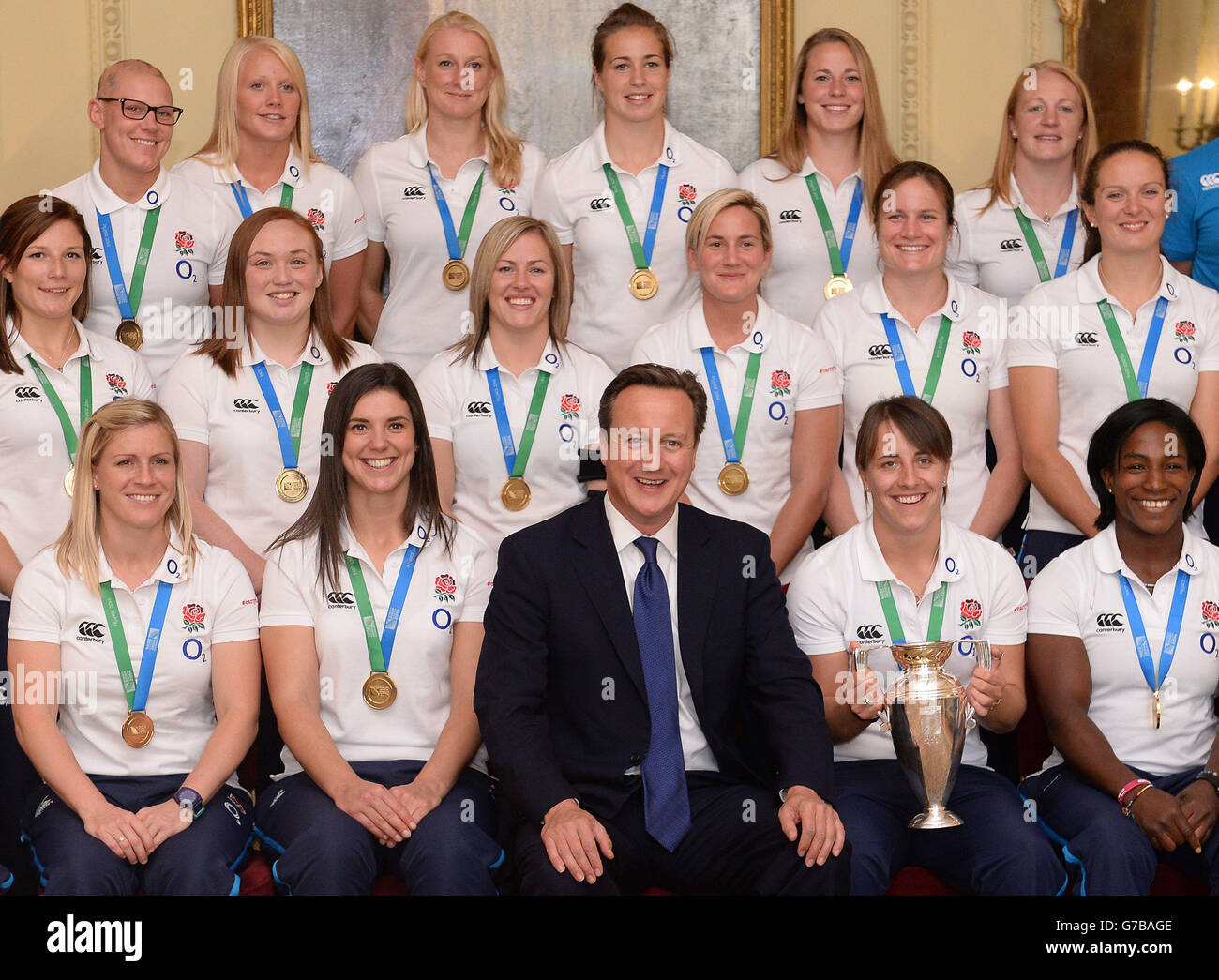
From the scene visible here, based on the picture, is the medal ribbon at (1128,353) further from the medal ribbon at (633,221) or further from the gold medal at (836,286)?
the medal ribbon at (633,221)

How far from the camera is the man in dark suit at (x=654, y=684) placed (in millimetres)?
3695

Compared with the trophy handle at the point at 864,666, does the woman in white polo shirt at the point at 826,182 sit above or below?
above

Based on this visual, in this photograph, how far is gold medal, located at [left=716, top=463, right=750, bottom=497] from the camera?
4.86 meters

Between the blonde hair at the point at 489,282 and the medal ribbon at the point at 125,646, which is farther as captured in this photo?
the blonde hair at the point at 489,282

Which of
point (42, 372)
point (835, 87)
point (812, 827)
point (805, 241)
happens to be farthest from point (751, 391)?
point (42, 372)

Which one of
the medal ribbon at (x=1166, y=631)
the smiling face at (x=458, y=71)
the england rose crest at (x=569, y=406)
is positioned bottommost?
→ the medal ribbon at (x=1166, y=631)

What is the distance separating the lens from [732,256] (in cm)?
490

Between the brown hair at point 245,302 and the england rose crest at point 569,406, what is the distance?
692 millimetres

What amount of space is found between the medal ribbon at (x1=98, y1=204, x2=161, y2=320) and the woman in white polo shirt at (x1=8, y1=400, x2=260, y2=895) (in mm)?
1152

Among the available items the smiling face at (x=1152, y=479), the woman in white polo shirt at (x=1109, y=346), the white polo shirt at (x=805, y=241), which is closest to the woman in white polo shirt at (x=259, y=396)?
the white polo shirt at (x=805, y=241)

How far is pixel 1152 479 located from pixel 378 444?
213 centimetres

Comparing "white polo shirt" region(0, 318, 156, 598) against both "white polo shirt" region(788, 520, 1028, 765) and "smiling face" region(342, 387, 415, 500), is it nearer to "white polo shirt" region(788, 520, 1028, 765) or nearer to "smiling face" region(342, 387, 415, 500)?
"smiling face" region(342, 387, 415, 500)

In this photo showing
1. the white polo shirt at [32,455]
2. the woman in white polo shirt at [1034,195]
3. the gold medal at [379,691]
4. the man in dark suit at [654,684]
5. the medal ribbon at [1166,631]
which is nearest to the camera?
the man in dark suit at [654,684]

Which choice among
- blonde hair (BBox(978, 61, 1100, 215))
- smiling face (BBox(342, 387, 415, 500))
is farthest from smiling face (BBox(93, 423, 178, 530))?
blonde hair (BBox(978, 61, 1100, 215))
